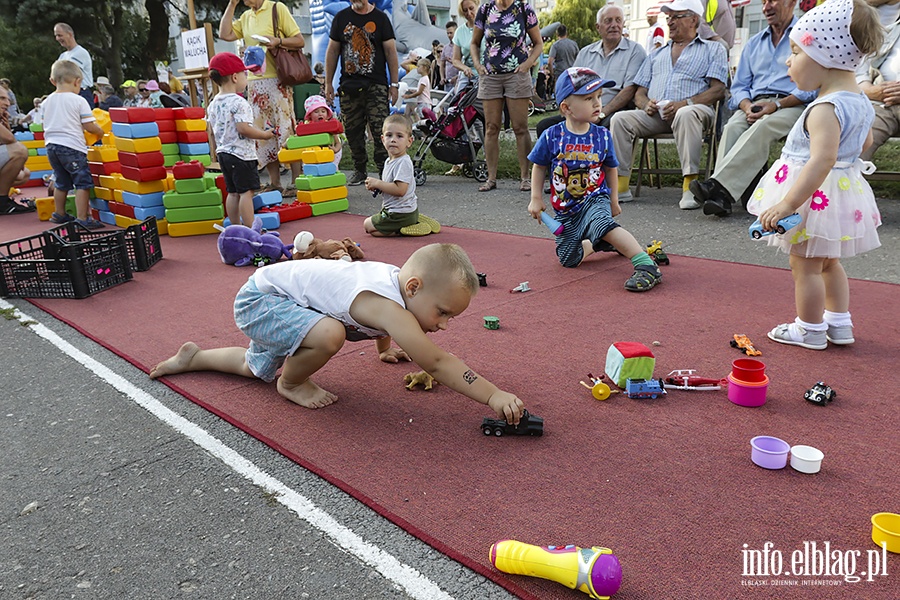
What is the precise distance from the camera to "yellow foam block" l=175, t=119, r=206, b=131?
720 cm

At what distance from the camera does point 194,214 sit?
22.0ft

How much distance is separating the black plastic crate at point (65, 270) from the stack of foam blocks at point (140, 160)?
6.40ft

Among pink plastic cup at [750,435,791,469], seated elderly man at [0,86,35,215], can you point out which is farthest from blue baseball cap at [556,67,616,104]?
seated elderly man at [0,86,35,215]

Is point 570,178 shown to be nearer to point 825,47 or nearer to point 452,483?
point 825,47

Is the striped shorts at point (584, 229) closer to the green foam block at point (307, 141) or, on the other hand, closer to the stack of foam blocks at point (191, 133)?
the green foam block at point (307, 141)

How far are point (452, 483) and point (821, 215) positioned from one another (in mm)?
2085

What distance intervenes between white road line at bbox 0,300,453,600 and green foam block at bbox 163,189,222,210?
361 cm

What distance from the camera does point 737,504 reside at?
2020 millimetres

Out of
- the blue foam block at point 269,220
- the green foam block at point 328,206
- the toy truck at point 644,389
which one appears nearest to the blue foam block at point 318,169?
the green foam block at point 328,206

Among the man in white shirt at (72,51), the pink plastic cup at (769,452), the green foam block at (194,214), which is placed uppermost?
the man in white shirt at (72,51)

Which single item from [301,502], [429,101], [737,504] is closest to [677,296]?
[737,504]

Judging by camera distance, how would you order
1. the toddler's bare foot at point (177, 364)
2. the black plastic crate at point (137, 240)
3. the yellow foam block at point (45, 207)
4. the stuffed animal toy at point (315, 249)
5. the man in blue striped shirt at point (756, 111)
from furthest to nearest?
the yellow foam block at point (45, 207) < the man in blue striped shirt at point (756, 111) < the black plastic crate at point (137, 240) < the stuffed animal toy at point (315, 249) < the toddler's bare foot at point (177, 364)

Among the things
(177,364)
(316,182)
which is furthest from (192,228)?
(177,364)
